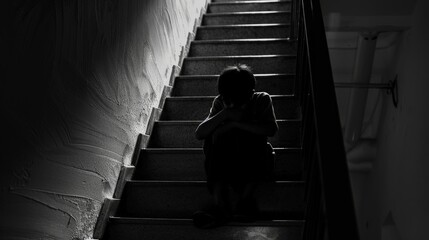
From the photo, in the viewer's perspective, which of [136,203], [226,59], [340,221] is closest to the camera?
[340,221]

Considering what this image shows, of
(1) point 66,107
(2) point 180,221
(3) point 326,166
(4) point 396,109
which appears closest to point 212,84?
(2) point 180,221

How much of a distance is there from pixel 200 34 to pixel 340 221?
135 inches

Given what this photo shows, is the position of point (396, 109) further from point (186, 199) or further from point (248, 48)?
point (186, 199)

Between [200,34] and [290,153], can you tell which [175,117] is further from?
[200,34]

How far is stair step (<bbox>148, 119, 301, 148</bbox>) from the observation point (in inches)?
111

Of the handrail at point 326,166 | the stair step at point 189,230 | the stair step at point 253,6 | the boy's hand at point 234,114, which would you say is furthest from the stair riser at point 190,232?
the stair step at point 253,6

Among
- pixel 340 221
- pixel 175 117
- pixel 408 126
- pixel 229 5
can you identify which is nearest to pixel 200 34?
pixel 229 5

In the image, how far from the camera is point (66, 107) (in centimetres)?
204

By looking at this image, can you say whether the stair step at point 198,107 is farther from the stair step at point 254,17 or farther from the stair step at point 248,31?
the stair step at point 254,17

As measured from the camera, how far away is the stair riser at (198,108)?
3057mm

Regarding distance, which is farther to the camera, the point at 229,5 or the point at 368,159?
the point at 368,159

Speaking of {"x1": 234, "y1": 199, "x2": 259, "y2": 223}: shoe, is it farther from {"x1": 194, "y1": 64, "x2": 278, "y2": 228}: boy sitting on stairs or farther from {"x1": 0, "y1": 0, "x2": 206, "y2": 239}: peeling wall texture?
{"x1": 0, "y1": 0, "x2": 206, "y2": 239}: peeling wall texture

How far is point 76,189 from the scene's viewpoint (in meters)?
2.10

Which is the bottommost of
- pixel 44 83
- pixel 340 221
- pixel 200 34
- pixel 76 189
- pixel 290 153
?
pixel 76 189
